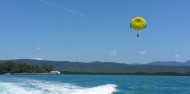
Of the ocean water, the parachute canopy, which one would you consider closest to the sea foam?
the ocean water

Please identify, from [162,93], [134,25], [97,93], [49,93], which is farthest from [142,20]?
[162,93]

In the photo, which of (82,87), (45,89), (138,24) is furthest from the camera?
(82,87)

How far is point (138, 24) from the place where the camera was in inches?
1040

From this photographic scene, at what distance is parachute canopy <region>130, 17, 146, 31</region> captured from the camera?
1041 inches

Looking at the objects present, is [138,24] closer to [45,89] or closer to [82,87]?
[45,89]

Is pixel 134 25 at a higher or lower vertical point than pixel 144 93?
higher

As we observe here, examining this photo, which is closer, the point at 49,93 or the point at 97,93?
the point at 49,93

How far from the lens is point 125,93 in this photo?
150 feet

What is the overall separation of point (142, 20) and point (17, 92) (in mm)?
14905

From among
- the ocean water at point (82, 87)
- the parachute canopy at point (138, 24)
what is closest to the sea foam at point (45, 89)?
the ocean water at point (82, 87)

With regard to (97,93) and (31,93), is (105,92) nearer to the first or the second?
(97,93)

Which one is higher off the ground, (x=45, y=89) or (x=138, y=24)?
(x=138, y=24)

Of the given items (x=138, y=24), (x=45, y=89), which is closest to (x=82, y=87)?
(x=45, y=89)

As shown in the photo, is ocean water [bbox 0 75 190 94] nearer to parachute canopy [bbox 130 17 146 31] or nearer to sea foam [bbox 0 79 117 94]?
sea foam [bbox 0 79 117 94]
